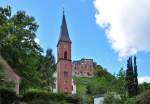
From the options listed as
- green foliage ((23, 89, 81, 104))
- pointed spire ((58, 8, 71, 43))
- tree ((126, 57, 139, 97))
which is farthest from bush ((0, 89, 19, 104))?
pointed spire ((58, 8, 71, 43))

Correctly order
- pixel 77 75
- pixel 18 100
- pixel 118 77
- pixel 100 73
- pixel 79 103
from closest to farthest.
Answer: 1. pixel 18 100
2. pixel 79 103
3. pixel 118 77
4. pixel 100 73
5. pixel 77 75

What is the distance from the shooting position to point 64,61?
105 m

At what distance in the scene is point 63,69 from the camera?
104 metres

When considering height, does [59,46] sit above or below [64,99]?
above

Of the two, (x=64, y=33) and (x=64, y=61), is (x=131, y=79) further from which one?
(x=64, y=33)

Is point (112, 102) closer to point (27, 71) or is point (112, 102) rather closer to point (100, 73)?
point (27, 71)

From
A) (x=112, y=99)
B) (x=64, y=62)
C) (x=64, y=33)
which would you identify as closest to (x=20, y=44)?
(x=112, y=99)

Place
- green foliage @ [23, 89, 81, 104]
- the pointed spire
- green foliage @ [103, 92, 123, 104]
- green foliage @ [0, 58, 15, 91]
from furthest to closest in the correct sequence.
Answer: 1. the pointed spire
2. green foliage @ [103, 92, 123, 104]
3. green foliage @ [23, 89, 81, 104]
4. green foliage @ [0, 58, 15, 91]

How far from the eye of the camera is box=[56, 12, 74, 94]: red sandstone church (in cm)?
10275

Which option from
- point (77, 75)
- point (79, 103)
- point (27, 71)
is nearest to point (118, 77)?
point (27, 71)

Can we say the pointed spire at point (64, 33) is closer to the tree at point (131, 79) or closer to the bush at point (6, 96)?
the tree at point (131, 79)

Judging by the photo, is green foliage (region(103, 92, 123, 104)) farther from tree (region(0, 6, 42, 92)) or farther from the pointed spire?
the pointed spire

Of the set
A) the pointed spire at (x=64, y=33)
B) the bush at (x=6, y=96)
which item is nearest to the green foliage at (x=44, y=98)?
the bush at (x=6, y=96)

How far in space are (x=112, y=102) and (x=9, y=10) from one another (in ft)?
65.8
